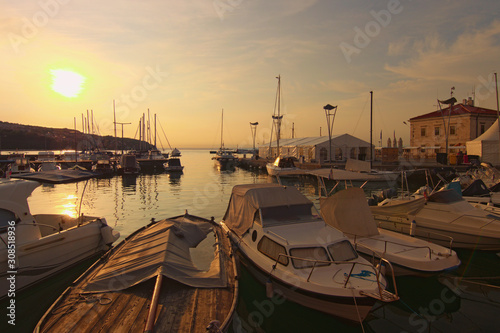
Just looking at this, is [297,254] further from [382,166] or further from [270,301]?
[382,166]

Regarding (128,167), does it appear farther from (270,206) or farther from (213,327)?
(213,327)

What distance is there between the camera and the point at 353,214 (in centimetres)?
1161

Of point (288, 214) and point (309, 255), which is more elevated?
point (288, 214)

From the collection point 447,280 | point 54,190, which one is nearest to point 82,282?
point 447,280

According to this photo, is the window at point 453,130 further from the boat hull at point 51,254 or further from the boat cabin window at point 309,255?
the boat hull at point 51,254

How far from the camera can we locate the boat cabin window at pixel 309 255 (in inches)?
326

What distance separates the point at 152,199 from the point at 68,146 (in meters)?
179

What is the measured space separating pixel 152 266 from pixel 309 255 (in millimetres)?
4409

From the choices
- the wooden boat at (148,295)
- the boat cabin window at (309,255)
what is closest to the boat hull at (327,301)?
the boat cabin window at (309,255)

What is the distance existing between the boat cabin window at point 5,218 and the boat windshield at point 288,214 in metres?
8.58

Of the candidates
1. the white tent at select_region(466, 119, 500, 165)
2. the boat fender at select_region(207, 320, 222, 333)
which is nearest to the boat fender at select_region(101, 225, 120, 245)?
the boat fender at select_region(207, 320, 222, 333)

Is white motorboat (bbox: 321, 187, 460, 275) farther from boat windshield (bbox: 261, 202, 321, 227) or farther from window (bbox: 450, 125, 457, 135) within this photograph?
window (bbox: 450, 125, 457, 135)

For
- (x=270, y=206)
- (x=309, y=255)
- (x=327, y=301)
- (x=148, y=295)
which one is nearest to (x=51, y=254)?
(x=148, y=295)

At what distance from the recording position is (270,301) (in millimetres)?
8750
